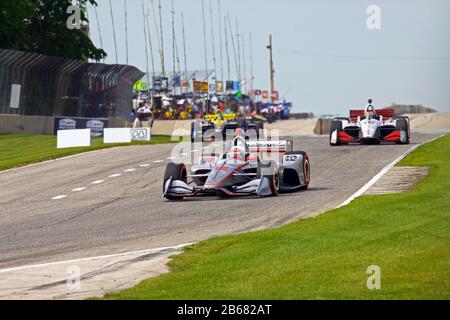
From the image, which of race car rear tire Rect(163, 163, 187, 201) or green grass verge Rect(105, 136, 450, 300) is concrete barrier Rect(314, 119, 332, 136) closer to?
→ race car rear tire Rect(163, 163, 187, 201)

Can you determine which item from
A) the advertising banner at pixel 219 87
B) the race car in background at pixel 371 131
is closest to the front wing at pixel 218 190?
the race car in background at pixel 371 131

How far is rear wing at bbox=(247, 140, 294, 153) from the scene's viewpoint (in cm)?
2242

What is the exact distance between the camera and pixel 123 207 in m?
20.5

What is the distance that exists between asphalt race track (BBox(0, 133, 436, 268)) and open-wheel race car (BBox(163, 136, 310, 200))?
0.86 ft

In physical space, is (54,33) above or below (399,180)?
above

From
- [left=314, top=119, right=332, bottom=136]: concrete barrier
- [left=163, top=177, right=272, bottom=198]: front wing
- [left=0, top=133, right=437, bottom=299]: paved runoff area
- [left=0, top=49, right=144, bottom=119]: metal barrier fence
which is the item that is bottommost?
[left=0, top=133, right=437, bottom=299]: paved runoff area

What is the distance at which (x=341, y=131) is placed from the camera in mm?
35844

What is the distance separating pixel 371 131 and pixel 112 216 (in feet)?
57.9

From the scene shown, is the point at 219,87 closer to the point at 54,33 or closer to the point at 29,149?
the point at 54,33

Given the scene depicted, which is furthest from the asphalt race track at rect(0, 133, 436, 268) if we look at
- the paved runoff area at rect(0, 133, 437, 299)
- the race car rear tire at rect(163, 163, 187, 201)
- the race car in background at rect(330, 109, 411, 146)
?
the race car in background at rect(330, 109, 411, 146)

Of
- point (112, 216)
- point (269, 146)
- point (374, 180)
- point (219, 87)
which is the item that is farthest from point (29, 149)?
point (219, 87)

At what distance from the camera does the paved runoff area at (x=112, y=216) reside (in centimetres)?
1232

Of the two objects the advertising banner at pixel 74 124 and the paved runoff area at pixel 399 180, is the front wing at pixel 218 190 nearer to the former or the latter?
the paved runoff area at pixel 399 180
